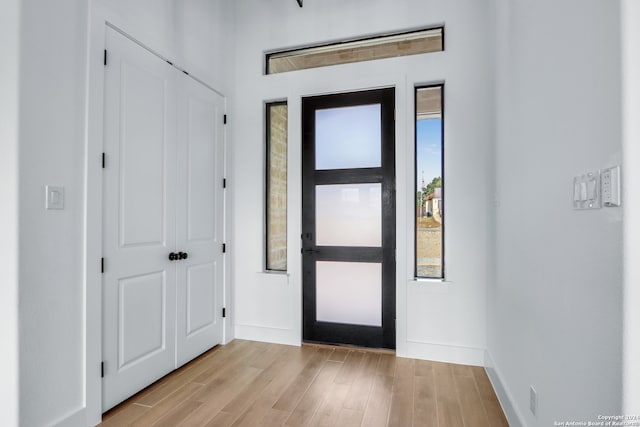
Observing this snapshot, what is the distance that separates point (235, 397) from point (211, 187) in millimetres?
1832

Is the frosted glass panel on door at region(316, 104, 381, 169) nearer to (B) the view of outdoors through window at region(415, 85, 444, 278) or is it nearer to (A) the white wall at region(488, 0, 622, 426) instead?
(B) the view of outdoors through window at region(415, 85, 444, 278)

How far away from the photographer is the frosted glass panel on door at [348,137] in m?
3.27

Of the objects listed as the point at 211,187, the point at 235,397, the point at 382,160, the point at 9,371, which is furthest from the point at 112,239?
the point at 382,160

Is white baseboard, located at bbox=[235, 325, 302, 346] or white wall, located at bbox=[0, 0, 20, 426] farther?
white baseboard, located at bbox=[235, 325, 302, 346]

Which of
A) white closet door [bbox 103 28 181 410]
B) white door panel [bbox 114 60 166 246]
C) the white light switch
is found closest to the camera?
the white light switch

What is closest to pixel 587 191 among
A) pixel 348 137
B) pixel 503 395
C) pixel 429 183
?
pixel 503 395

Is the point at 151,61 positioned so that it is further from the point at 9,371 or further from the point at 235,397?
the point at 235,397

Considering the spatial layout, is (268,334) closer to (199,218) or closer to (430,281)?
(199,218)

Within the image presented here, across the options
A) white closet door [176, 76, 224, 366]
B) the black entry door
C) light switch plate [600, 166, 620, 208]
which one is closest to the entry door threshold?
the black entry door

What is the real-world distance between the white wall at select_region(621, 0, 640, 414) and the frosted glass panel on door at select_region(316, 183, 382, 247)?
2332mm

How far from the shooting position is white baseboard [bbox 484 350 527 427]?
6.35 feet

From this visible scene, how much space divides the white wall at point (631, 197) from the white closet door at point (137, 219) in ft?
8.35

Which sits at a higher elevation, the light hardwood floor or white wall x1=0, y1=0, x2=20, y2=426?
white wall x1=0, y1=0, x2=20, y2=426

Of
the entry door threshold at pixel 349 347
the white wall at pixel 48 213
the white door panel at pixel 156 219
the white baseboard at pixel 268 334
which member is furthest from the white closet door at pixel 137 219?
the entry door threshold at pixel 349 347
